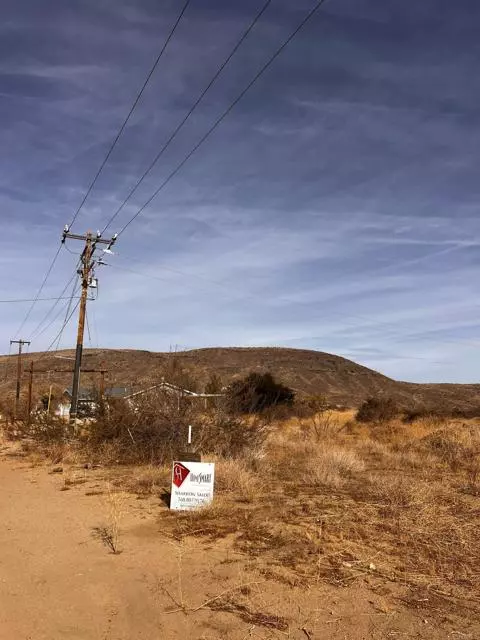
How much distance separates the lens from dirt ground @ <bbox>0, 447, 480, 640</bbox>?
17.0 feet

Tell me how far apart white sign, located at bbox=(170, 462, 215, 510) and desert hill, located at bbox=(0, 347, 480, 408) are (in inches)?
2234

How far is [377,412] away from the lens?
35.0 metres

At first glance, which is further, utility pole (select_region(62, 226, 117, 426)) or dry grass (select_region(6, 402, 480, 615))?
utility pole (select_region(62, 226, 117, 426))

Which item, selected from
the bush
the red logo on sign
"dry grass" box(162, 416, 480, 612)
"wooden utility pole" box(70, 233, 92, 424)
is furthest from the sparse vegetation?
the bush

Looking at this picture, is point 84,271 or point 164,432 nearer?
point 164,432

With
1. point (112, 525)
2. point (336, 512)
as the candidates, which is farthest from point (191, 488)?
point (336, 512)

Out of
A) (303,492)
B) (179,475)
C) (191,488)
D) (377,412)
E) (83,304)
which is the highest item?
(83,304)

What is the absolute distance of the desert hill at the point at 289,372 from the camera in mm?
75812

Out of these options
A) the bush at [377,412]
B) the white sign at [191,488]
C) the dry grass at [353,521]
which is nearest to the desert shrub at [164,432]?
the dry grass at [353,521]

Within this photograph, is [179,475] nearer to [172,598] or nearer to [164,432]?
[172,598]

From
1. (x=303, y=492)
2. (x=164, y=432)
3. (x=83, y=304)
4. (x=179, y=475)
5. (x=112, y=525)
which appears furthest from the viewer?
(x=83, y=304)

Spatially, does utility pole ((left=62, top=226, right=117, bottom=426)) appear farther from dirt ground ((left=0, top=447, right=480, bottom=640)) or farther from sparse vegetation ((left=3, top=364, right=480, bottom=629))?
dirt ground ((left=0, top=447, right=480, bottom=640))

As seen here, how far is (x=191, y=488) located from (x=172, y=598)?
4.21m

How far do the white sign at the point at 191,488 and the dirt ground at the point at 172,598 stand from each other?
57.5 inches
